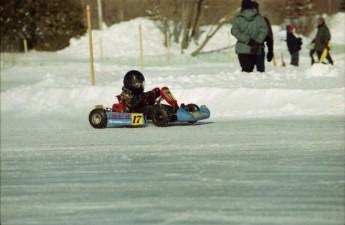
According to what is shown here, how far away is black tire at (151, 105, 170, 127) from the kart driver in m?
0.18

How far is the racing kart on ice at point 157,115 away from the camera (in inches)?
328

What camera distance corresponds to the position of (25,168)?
19.2 feet

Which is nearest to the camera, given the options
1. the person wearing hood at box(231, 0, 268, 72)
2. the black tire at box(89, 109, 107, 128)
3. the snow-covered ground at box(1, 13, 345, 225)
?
the snow-covered ground at box(1, 13, 345, 225)

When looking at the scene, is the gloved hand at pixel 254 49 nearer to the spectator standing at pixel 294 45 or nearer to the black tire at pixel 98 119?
the black tire at pixel 98 119

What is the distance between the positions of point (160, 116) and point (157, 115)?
6cm

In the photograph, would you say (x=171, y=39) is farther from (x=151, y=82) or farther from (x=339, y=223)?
(x=339, y=223)

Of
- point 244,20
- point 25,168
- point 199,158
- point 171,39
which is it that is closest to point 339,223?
point 199,158

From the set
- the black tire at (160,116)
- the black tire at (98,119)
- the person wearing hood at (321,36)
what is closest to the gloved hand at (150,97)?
the black tire at (160,116)

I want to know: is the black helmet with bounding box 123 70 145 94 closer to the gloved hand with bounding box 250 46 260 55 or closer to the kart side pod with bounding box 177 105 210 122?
the kart side pod with bounding box 177 105 210 122

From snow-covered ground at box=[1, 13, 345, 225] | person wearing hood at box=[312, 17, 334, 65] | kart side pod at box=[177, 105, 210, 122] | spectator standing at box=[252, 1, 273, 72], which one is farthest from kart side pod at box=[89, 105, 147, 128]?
person wearing hood at box=[312, 17, 334, 65]

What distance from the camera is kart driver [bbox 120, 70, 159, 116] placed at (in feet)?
28.3

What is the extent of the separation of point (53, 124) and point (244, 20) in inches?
184

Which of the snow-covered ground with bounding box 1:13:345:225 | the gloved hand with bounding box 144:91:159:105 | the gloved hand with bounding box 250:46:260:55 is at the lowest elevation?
the snow-covered ground with bounding box 1:13:345:225

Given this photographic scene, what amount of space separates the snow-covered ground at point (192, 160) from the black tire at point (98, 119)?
182mm
